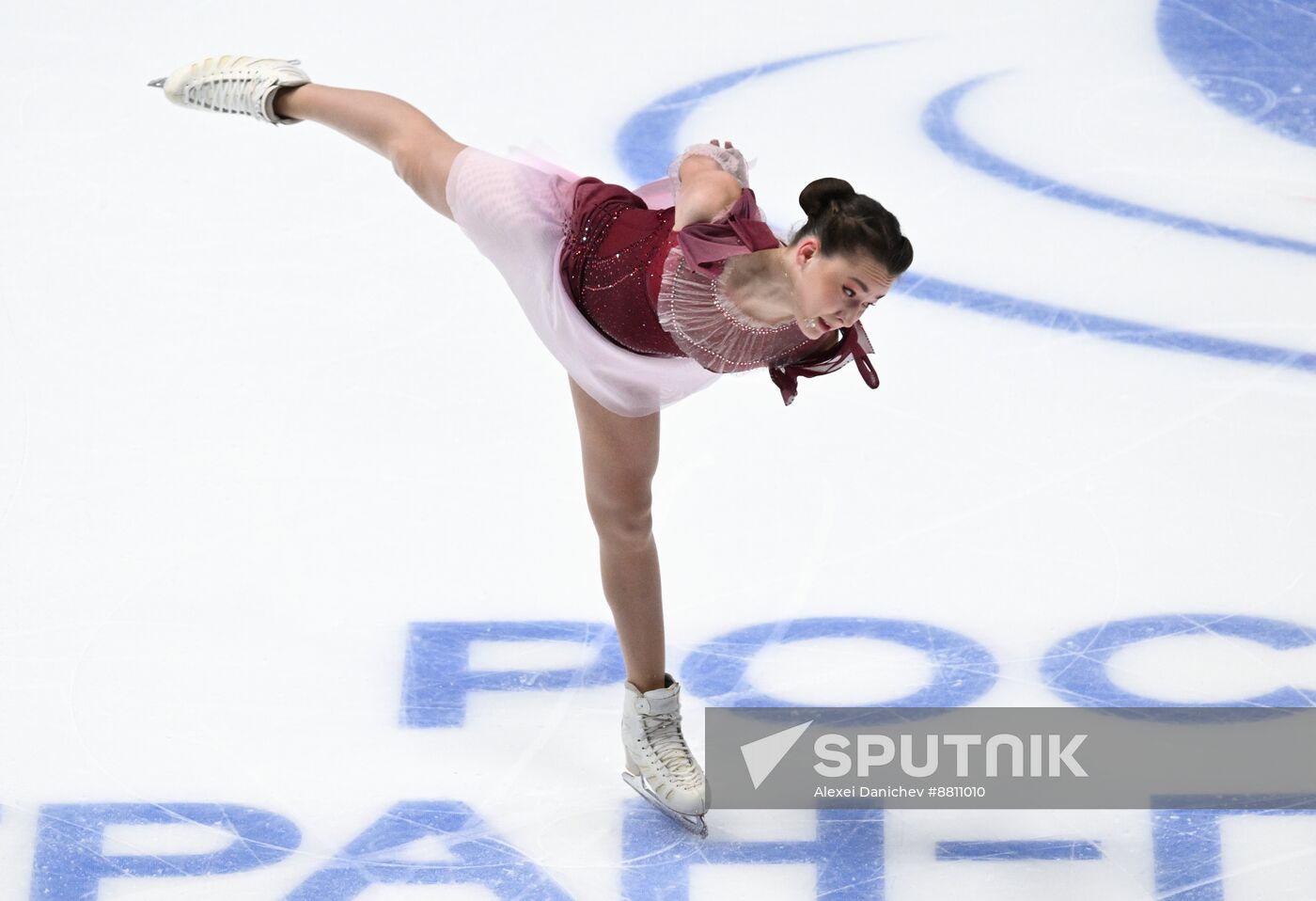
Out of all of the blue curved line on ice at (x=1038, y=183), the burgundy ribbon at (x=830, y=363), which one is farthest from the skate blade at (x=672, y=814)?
the blue curved line on ice at (x=1038, y=183)

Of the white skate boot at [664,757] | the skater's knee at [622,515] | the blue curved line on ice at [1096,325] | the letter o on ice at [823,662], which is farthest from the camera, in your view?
the blue curved line on ice at [1096,325]

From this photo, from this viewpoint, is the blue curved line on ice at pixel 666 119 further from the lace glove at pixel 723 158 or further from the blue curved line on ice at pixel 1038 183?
the lace glove at pixel 723 158

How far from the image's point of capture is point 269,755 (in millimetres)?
3148

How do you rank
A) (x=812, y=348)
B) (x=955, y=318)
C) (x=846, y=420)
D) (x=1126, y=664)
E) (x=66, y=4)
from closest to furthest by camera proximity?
1. (x=812, y=348)
2. (x=1126, y=664)
3. (x=846, y=420)
4. (x=955, y=318)
5. (x=66, y=4)

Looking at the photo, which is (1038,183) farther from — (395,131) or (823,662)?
(395,131)

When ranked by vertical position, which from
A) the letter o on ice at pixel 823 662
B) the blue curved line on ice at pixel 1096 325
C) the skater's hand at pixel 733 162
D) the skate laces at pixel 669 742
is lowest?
the skate laces at pixel 669 742

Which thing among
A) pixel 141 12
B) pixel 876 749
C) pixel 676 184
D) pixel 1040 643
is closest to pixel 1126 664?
pixel 1040 643

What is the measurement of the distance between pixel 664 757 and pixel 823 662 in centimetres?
44

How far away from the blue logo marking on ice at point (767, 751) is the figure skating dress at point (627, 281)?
763 millimetres

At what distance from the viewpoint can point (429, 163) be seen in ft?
9.62

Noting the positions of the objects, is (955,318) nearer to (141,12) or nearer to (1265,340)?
(1265,340)

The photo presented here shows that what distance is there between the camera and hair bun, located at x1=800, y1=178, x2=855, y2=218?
7.90ft

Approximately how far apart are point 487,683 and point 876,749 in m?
0.74

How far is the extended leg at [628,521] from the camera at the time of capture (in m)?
2.81
